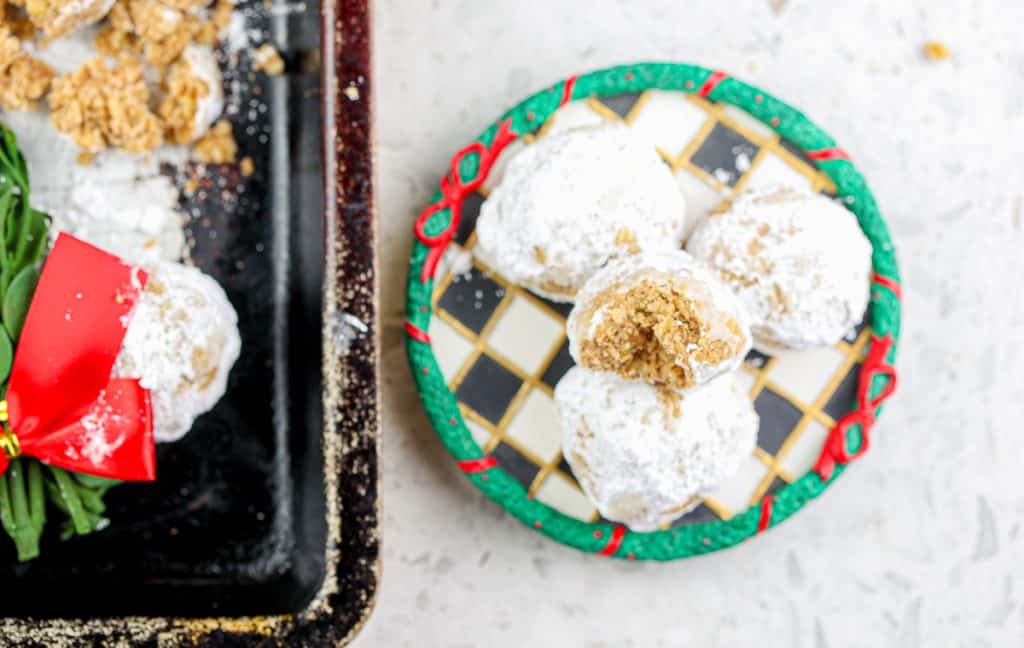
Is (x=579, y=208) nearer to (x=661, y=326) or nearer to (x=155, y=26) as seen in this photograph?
(x=661, y=326)

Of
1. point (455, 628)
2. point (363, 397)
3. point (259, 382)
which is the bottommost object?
point (455, 628)

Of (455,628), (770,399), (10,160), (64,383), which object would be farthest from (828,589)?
(10,160)

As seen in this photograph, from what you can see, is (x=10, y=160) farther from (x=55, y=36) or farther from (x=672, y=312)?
(x=672, y=312)

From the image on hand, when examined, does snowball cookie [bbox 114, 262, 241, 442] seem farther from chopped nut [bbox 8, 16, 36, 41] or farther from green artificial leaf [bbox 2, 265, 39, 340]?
chopped nut [bbox 8, 16, 36, 41]

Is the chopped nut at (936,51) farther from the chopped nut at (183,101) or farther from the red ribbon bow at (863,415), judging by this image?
the chopped nut at (183,101)

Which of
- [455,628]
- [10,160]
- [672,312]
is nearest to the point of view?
[672,312]

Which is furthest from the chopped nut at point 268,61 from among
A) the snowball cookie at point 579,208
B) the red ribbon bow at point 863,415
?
the red ribbon bow at point 863,415
